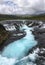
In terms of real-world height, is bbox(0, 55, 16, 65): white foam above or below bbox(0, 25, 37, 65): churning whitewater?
above

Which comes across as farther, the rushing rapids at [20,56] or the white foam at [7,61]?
the white foam at [7,61]

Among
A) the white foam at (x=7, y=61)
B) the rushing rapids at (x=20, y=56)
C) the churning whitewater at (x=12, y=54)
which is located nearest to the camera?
the rushing rapids at (x=20, y=56)

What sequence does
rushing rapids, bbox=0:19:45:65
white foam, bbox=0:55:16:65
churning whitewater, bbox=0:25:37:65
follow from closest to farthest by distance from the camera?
rushing rapids, bbox=0:19:45:65, white foam, bbox=0:55:16:65, churning whitewater, bbox=0:25:37:65

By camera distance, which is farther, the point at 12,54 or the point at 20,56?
the point at 12,54

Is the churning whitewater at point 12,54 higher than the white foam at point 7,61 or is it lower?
lower

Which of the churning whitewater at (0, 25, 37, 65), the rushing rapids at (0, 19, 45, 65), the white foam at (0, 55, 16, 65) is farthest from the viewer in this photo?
the churning whitewater at (0, 25, 37, 65)

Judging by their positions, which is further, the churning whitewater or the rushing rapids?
the churning whitewater

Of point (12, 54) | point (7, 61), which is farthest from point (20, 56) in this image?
point (7, 61)

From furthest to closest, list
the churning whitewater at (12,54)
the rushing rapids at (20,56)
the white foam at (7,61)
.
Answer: the churning whitewater at (12,54) → the white foam at (7,61) → the rushing rapids at (20,56)

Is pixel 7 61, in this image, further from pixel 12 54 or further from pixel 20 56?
pixel 12 54

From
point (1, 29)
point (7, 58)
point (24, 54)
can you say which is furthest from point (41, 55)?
point (1, 29)

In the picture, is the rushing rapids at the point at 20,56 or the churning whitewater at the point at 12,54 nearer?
the rushing rapids at the point at 20,56

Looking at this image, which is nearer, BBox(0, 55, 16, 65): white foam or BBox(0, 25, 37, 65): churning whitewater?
BBox(0, 55, 16, 65): white foam
